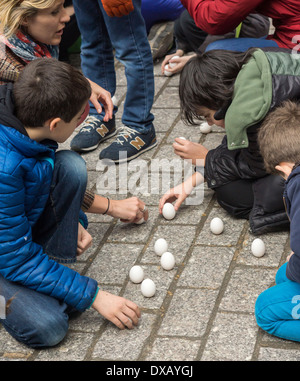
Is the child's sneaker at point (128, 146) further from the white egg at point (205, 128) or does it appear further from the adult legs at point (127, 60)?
the white egg at point (205, 128)

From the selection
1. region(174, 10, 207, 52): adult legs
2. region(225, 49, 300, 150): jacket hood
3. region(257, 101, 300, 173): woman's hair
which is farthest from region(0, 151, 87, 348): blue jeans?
region(174, 10, 207, 52): adult legs

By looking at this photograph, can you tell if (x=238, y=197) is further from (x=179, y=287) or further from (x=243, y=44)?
(x=243, y=44)

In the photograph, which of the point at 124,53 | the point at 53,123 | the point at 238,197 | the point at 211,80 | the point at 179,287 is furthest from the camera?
the point at 124,53

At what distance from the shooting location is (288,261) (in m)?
3.17

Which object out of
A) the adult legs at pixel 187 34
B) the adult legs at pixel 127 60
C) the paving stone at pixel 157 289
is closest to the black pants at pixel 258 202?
the paving stone at pixel 157 289

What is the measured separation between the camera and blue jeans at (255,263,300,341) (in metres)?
3.16

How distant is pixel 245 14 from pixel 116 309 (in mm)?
A: 2357

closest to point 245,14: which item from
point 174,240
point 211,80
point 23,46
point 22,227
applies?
point 211,80

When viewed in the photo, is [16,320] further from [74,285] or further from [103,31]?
[103,31]

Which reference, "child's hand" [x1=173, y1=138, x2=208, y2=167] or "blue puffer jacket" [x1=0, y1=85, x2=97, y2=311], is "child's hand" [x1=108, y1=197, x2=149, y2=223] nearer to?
"child's hand" [x1=173, y1=138, x2=208, y2=167]

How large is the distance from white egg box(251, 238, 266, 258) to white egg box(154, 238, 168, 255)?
1.64ft

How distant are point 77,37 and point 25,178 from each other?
389 cm

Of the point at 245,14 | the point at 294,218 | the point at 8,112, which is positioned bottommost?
the point at 245,14

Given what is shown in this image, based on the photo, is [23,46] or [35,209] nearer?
[35,209]
